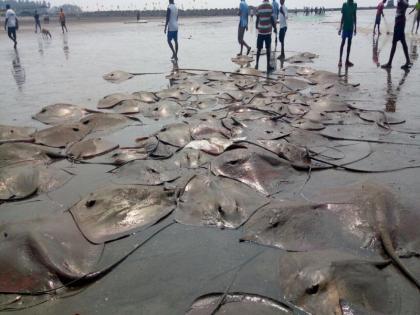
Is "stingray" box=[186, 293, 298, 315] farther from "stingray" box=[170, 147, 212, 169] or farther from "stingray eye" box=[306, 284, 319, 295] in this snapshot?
"stingray" box=[170, 147, 212, 169]

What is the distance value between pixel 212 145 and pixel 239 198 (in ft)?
5.44

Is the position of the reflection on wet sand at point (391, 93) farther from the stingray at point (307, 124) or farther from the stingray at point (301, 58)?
the stingray at point (301, 58)

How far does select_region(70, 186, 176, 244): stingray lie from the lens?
3.31 meters

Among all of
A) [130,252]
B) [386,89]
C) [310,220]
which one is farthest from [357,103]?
[130,252]

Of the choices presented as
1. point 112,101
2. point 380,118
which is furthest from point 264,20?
point 380,118

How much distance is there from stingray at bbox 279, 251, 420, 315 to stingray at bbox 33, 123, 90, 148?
4440mm

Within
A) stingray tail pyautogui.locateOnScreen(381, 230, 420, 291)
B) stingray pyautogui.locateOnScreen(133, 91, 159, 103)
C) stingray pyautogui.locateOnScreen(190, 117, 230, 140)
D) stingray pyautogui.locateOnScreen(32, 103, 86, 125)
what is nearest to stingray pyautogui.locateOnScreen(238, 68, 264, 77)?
stingray pyautogui.locateOnScreen(133, 91, 159, 103)

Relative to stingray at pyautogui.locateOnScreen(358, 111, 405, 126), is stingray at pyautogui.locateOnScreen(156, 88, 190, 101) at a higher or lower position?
higher

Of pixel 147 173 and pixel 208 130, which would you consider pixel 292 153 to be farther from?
pixel 147 173

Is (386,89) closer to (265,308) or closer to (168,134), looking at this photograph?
(168,134)

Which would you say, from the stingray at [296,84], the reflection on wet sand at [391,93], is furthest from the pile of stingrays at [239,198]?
the stingray at [296,84]

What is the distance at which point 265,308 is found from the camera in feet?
8.07

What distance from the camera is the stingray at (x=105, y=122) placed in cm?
646

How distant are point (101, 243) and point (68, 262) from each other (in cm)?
42
